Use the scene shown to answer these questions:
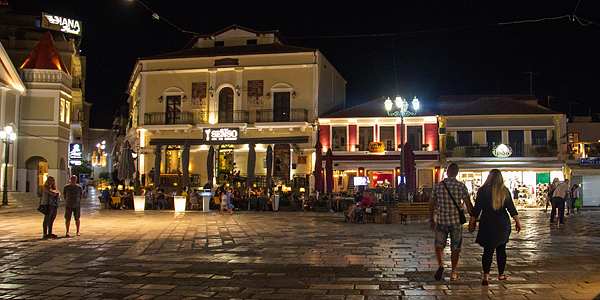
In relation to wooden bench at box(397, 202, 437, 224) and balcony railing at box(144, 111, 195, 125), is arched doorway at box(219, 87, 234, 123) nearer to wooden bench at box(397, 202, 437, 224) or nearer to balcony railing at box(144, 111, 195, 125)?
balcony railing at box(144, 111, 195, 125)

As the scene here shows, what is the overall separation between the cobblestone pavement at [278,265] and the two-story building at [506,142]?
16.3 meters

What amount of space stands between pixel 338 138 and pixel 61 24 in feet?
101

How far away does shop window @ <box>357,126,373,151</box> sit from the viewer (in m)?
30.5

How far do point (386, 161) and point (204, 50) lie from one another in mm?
13974

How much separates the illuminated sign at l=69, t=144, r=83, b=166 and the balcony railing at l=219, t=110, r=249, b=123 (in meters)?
10.9

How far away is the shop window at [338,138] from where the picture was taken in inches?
1206

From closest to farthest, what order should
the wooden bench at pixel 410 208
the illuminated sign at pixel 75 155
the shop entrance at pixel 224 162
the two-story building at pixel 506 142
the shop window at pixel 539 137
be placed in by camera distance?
the wooden bench at pixel 410 208 < the two-story building at pixel 506 142 < the shop window at pixel 539 137 < the shop entrance at pixel 224 162 < the illuminated sign at pixel 75 155

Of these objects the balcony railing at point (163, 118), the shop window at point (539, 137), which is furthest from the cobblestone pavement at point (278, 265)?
the balcony railing at point (163, 118)

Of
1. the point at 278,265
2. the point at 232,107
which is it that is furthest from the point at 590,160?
the point at 278,265

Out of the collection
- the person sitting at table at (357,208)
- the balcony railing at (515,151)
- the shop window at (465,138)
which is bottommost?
the person sitting at table at (357,208)

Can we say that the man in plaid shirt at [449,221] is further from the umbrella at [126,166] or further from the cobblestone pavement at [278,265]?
the umbrella at [126,166]

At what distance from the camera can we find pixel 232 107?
103 ft

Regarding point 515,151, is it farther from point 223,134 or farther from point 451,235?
point 451,235

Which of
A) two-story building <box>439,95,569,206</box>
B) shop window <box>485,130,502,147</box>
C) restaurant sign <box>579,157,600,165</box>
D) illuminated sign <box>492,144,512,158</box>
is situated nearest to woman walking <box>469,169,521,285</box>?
two-story building <box>439,95,569,206</box>
